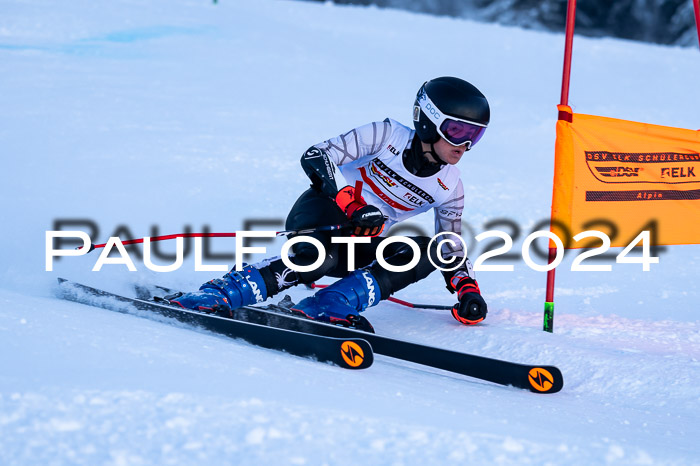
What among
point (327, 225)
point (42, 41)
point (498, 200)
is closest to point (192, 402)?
point (327, 225)

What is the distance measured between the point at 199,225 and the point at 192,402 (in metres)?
3.97

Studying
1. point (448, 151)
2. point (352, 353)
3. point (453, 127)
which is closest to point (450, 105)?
point (453, 127)

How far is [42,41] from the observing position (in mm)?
12445

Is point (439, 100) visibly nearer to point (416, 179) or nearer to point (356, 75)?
point (416, 179)

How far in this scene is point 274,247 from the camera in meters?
6.00

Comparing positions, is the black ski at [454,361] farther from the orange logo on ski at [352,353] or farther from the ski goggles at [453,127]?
the ski goggles at [453,127]

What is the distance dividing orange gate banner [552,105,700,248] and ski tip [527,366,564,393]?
45.4 inches

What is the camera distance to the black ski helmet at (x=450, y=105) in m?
3.88

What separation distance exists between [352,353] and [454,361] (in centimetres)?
46

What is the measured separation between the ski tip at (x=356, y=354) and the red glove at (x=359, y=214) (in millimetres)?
731

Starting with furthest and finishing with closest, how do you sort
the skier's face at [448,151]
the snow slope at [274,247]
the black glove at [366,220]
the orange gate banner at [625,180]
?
the orange gate banner at [625,180] → the skier's face at [448,151] → the black glove at [366,220] → the snow slope at [274,247]

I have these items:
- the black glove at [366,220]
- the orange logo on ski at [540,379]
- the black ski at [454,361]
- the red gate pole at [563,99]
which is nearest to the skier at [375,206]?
the black glove at [366,220]

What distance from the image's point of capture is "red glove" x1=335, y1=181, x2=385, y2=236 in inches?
150

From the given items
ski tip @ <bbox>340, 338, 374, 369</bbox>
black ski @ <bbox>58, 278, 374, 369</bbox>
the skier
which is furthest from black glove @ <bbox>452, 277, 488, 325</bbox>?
ski tip @ <bbox>340, 338, 374, 369</bbox>
